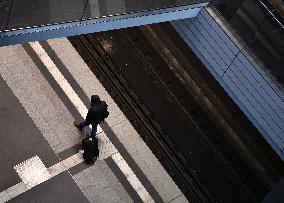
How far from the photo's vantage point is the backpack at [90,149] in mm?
9519

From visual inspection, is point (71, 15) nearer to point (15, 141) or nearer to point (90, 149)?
point (90, 149)

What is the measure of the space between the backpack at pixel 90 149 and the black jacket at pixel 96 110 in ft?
1.54

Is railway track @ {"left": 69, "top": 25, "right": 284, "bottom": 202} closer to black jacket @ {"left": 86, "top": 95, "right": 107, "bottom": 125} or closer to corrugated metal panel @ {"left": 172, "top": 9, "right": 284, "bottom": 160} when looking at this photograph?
corrugated metal panel @ {"left": 172, "top": 9, "right": 284, "bottom": 160}

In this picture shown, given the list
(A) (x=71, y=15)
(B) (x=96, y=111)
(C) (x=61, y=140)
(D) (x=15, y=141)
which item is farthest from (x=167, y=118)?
(A) (x=71, y=15)

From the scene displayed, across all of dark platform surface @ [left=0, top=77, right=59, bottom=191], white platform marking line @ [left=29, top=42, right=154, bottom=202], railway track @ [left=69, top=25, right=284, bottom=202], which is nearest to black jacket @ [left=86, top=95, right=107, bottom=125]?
white platform marking line @ [left=29, top=42, right=154, bottom=202]

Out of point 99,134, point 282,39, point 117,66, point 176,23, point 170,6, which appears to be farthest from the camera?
point 117,66

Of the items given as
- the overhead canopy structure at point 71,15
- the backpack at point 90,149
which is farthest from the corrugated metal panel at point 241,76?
the backpack at point 90,149

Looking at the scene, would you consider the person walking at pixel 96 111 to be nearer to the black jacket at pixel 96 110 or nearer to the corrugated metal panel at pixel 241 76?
the black jacket at pixel 96 110

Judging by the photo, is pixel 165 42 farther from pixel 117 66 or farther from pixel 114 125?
pixel 114 125

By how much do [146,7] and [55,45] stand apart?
10.9 ft

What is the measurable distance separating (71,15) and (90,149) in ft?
A: 9.97

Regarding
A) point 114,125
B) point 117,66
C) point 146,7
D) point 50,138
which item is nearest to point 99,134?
point 114,125

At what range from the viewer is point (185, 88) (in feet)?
40.9

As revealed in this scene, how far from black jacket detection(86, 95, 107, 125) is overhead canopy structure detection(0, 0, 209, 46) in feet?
4.93
